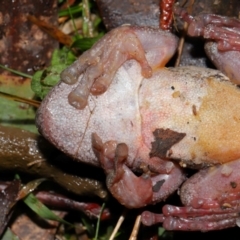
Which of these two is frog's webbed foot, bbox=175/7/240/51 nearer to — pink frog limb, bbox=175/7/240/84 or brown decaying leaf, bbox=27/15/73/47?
pink frog limb, bbox=175/7/240/84

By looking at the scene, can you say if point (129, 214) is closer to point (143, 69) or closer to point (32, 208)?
point (32, 208)

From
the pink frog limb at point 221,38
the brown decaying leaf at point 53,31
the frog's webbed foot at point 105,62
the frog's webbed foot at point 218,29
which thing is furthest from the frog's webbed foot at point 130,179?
the brown decaying leaf at point 53,31

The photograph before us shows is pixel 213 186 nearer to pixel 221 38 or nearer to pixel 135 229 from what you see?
pixel 135 229

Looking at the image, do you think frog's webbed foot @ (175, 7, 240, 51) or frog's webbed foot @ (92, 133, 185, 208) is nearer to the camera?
frog's webbed foot @ (92, 133, 185, 208)

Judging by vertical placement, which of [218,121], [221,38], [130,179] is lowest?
[130,179]

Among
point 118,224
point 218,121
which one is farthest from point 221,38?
point 118,224

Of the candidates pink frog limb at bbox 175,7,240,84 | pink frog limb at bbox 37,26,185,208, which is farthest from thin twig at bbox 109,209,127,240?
pink frog limb at bbox 175,7,240,84
